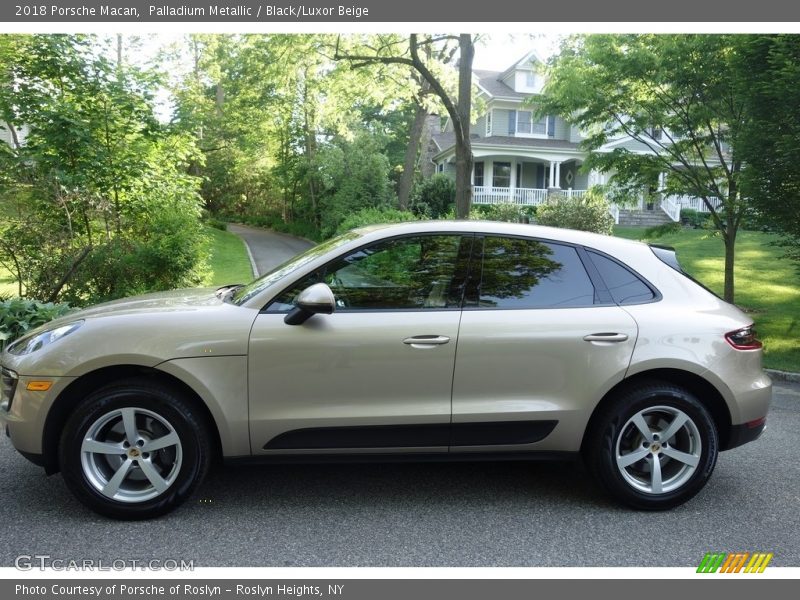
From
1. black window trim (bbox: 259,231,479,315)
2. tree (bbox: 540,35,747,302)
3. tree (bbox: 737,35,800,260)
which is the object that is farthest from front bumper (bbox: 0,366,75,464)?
tree (bbox: 540,35,747,302)

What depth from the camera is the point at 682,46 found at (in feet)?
35.6

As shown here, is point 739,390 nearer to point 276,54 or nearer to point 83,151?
point 83,151

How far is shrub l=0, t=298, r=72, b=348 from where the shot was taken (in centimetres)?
705

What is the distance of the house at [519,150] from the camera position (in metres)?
35.0

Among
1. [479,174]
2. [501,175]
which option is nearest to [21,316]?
[479,174]

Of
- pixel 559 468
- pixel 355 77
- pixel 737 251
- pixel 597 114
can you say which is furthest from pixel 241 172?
pixel 559 468

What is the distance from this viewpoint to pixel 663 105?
465 inches

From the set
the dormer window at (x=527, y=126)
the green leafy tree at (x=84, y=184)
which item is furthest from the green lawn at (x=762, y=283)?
the dormer window at (x=527, y=126)

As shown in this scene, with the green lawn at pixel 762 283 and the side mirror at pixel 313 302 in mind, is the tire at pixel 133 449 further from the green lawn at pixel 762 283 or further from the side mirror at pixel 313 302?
the green lawn at pixel 762 283

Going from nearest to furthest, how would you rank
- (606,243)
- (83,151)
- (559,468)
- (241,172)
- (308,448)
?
(308,448) < (606,243) < (559,468) < (83,151) < (241,172)

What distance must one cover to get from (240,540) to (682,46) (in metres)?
10.8

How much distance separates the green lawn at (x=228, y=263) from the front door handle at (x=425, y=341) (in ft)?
28.7

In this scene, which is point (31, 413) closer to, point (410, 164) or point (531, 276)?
point (531, 276)

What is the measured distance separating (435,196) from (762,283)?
45.5ft
